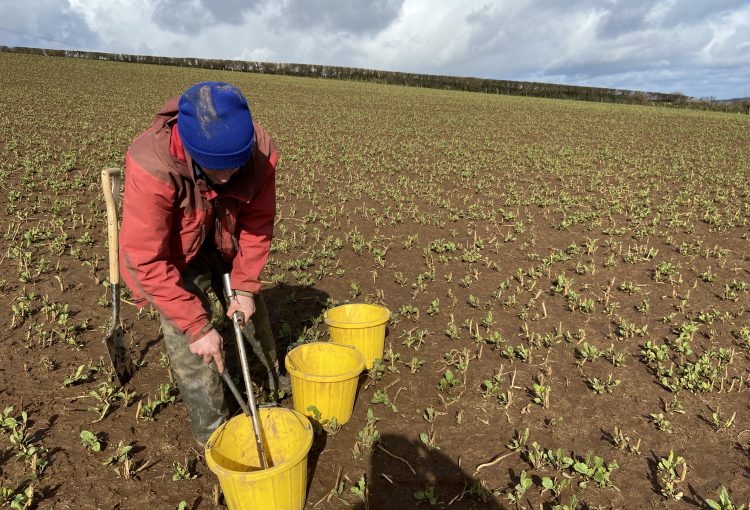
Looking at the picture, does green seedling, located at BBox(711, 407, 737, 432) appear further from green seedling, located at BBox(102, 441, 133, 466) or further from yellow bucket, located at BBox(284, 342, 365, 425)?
green seedling, located at BBox(102, 441, 133, 466)

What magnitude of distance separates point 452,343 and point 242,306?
2.38 metres

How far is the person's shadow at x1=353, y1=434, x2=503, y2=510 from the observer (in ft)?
9.82

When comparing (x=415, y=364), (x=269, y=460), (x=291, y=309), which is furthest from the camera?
(x=291, y=309)

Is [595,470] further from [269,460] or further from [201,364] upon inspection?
[201,364]

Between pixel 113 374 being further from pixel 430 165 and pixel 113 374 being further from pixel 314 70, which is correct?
pixel 314 70

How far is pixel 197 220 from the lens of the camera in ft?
9.15

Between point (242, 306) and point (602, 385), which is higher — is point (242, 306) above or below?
above

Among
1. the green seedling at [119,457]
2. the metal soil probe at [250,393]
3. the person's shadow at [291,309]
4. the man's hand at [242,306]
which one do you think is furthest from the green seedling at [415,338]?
the green seedling at [119,457]

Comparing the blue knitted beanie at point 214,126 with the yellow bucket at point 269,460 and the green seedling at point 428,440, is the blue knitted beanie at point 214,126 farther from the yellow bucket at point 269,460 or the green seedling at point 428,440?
the green seedling at point 428,440

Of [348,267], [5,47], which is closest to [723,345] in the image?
[348,267]

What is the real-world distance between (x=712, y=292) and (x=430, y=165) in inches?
327

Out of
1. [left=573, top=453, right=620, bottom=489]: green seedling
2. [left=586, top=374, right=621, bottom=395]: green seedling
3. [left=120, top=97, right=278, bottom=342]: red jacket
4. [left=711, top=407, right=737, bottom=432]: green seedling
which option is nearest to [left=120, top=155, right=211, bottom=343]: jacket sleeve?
[left=120, top=97, right=278, bottom=342]: red jacket

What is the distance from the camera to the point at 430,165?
13.2m

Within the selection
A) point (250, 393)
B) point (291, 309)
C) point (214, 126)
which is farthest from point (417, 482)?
point (291, 309)
